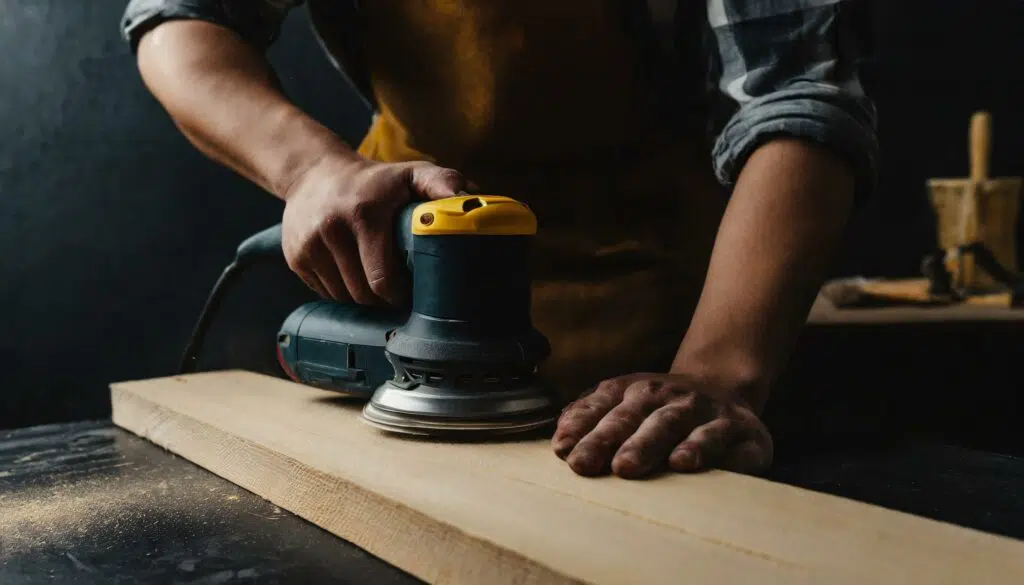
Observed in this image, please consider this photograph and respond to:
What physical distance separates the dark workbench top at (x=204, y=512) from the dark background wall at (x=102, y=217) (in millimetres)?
1066

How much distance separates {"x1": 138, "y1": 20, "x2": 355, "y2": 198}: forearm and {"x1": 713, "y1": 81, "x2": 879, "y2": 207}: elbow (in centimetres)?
49

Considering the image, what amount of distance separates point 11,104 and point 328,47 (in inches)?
36.4

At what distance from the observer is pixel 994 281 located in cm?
246

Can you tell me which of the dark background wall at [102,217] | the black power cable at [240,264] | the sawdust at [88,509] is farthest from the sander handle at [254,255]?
the dark background wall at [102,217]

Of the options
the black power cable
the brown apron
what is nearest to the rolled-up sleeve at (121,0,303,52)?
the brown apron

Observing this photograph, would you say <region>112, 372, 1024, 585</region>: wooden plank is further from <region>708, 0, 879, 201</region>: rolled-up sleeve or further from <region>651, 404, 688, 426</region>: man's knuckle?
<region>708, 0, 879, 201</region>: rolled-up sleeve

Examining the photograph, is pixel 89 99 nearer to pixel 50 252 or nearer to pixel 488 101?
pixel 50 252

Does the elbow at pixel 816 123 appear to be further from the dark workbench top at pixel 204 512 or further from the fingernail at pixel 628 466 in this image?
the fingernail at pixel 628 466

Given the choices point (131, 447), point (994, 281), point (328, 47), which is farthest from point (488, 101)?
point (994, 281)

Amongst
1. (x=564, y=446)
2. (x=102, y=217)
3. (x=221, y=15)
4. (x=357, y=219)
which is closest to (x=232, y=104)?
Answer: (x=221, y=15)

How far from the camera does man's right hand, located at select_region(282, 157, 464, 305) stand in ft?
3.60

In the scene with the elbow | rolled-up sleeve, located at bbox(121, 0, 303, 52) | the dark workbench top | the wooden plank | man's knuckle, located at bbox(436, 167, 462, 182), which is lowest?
the dark workbench top

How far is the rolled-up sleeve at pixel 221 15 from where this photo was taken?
1.43m

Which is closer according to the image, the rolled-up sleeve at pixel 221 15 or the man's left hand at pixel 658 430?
the man's left hand at pixel 658 430
